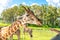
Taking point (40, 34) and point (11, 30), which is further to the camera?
point (40, 34)

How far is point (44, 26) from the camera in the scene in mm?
2869

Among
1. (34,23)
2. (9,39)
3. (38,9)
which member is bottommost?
(9,39)

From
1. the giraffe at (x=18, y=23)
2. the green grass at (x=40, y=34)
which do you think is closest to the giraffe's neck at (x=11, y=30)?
the giraffe at (x=18, y=23)

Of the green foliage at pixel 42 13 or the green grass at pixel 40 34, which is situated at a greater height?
the green foliage at pixel 42 13

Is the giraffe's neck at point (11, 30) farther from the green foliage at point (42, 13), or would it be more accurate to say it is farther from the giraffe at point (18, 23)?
the green foliage at point (42, 13)

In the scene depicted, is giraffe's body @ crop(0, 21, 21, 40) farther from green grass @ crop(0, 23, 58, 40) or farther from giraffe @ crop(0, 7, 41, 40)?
green grass @ crop(0, 23, 58, 40)

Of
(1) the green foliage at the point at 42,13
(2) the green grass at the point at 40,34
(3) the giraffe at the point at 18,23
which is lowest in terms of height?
(2) the green grass at the point at 40,34

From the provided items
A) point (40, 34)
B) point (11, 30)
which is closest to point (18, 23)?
point (11, 30)

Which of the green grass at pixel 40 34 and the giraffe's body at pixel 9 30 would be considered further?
the green grass at pixel 40 34

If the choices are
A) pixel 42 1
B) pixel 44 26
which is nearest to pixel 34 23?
pixel 44 26

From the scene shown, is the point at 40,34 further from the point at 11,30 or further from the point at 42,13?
the point at 11,30

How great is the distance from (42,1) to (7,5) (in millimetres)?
474

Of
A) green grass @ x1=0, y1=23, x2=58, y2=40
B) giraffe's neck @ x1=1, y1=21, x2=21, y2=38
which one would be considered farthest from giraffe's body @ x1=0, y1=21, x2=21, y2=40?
green grass @ x1=0, y1=23, x2=58, y2=40

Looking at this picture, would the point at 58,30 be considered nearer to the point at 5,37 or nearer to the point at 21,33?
the point at 21,33
